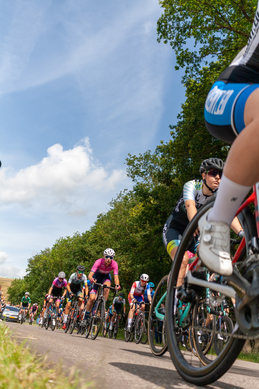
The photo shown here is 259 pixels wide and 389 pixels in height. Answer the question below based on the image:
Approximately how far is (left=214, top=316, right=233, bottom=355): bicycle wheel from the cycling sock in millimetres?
576

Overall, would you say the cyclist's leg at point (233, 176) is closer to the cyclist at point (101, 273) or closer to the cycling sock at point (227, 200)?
the cycling sock at point (227, 200)

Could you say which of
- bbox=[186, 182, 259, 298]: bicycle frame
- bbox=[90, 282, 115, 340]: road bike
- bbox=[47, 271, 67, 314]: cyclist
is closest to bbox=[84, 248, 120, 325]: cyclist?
bbox=[90, 282, 115, 340]: road bike

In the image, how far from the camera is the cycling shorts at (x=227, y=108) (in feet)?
5.59

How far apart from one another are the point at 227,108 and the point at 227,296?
910 mm

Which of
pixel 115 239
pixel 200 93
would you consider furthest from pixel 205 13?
pixel 115 239

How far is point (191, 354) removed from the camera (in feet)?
7.84

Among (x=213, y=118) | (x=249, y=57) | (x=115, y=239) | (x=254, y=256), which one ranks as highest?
(x=115, y=239)

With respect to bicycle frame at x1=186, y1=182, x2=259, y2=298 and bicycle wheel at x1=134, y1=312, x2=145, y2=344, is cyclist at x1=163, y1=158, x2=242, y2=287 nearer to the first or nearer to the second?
bicycle frame at x1=186, y1=182, x2=259, y2=298

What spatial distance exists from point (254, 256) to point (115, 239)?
41253mm

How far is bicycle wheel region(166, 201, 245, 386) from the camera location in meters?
1.82

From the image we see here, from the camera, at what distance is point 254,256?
5.60ft

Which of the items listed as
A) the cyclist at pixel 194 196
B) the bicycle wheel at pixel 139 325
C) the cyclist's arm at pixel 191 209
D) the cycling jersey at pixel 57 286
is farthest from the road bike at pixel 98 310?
the cycling jersey at pixel 57 286

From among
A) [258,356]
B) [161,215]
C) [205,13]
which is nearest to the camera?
[258,356]

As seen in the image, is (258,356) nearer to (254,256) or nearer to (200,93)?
(254,256)
